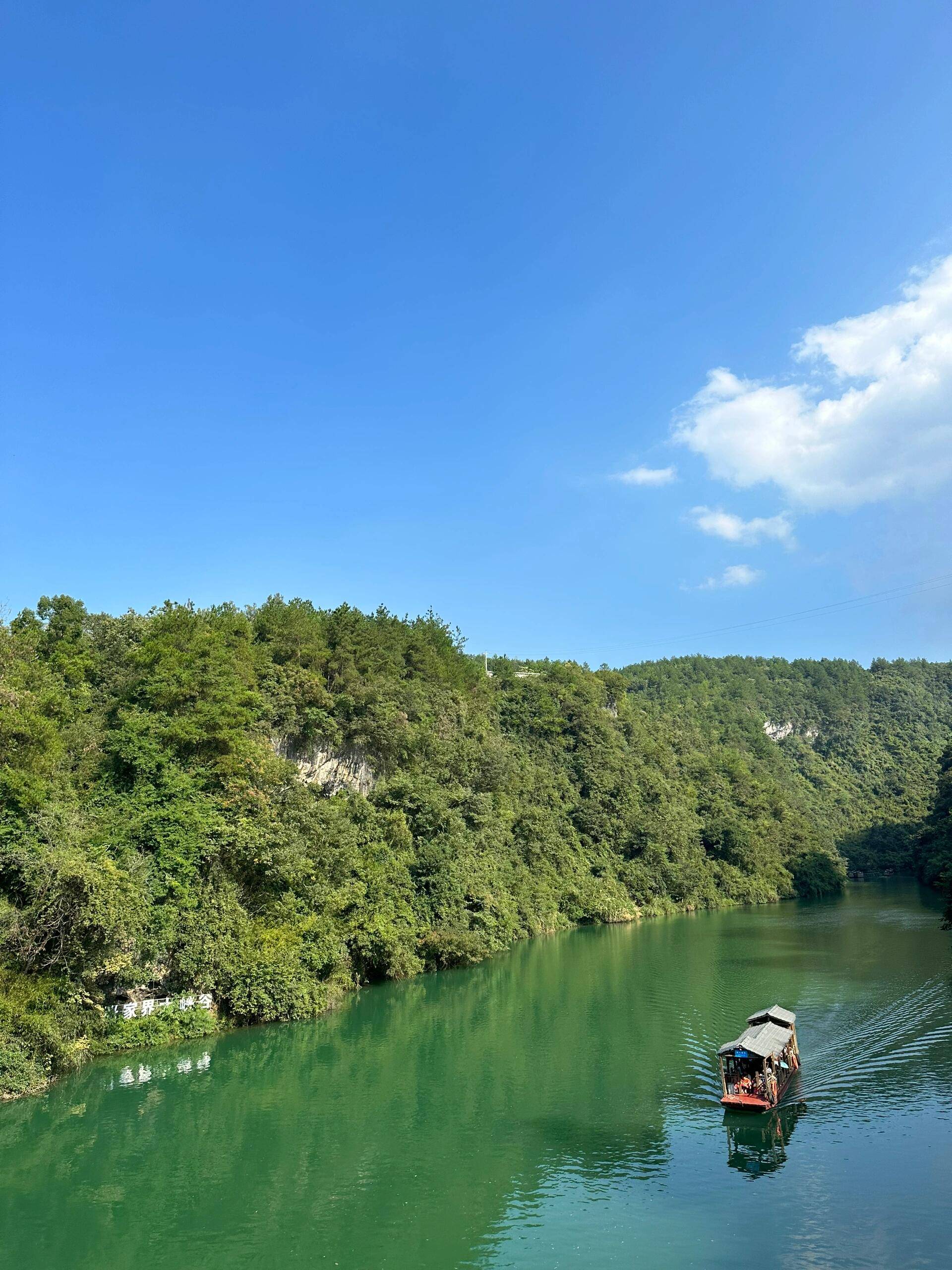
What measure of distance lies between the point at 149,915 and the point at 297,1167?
987 centimetres

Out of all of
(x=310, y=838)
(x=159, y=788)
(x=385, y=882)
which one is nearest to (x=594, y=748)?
(x=385, y=882)

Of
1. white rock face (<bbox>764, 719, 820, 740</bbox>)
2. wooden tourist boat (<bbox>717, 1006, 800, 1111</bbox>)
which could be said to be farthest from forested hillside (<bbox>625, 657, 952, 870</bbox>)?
wooden tourist boat (<bbox>717, 1006, 800, 1111</bbox>)

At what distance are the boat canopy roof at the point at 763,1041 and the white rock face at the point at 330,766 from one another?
23867 millimetres

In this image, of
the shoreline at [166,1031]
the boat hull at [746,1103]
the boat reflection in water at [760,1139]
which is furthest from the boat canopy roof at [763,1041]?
the shoreline at [166,1031]

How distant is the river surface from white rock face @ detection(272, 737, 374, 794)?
1335cm

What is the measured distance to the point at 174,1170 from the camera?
15070 mm

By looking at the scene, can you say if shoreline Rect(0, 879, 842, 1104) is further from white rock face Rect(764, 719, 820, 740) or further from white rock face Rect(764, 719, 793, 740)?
white rock face Rect(764, 719, 820, 740)

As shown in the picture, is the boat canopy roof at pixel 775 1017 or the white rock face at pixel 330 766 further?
the white rock face at pixel 330 766

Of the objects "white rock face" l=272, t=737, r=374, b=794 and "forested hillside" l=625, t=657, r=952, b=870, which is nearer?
"white rock face" l=272, t=737, r=374, b=794

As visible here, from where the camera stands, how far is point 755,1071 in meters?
17.1

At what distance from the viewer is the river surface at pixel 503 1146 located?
39.0 ft

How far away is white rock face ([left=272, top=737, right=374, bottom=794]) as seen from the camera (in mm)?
38163

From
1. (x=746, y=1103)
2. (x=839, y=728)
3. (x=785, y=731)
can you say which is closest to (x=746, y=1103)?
(x=746, y=1103)

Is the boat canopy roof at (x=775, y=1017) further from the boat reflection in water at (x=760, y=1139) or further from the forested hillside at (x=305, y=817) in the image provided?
the forested hillside at (x=305, y=817)
